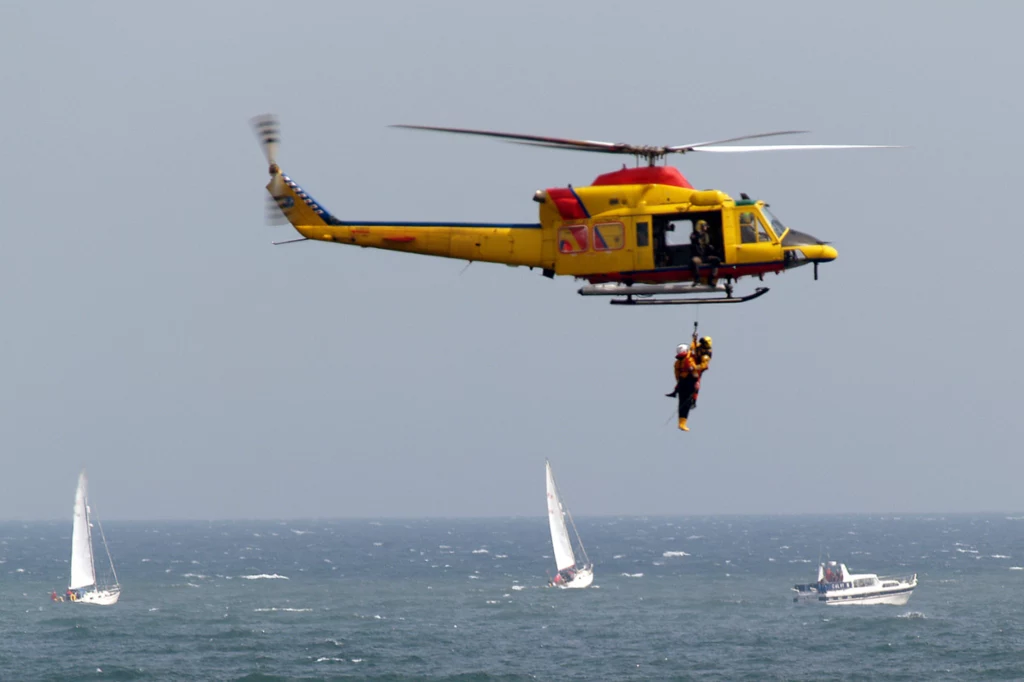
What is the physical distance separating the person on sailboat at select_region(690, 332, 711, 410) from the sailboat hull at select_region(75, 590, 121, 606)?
370 feet

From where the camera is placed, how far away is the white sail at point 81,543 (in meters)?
130

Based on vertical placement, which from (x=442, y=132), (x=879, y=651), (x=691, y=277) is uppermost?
(x=442, y=132)

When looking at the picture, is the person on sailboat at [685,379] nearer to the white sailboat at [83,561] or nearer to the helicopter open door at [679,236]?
the helicopter open door at [679,236]

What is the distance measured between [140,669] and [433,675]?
21.9 meters

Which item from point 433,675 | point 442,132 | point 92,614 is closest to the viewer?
point 442,132

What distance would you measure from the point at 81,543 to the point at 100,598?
9.74 meters

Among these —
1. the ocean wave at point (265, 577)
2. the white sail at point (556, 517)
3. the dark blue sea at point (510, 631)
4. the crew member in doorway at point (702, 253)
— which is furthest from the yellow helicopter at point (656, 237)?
the ocean wave at point (265, 577)

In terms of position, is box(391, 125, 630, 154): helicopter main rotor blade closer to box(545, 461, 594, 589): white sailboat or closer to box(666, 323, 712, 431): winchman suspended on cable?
box(666, 323, 712, 431): winchman suspended on cable

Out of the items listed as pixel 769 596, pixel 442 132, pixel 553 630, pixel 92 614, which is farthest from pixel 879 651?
pixel 442 132

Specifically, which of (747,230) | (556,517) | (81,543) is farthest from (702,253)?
(81,543)

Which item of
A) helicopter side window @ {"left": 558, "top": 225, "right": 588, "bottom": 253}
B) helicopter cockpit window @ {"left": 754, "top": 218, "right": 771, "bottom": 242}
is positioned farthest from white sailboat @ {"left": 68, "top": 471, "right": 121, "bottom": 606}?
helicopter cockpit window @ {"left": 754, "top": 218, "right": 771, "bottom": 242}

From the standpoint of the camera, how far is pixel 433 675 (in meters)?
97.4

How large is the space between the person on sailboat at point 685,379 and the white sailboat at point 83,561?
331 ft

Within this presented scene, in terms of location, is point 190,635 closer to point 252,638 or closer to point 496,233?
point 252,638
